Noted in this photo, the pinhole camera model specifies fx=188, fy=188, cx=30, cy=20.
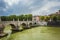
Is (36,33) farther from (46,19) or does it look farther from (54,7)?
(54,7)

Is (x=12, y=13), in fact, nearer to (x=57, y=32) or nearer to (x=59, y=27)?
(x=59, y=27)

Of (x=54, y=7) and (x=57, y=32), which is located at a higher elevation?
(x=54, y=7)

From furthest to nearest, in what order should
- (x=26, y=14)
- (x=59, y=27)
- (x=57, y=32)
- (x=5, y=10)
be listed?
(x=57, y=32) < (x=59, y=27) < (x=26, y=14) < (x=5, y=10)

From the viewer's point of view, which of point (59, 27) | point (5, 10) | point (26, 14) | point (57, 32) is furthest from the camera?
point (57, 32)

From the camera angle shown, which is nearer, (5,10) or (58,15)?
(5,10)

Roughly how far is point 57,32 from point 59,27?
1.92 feet

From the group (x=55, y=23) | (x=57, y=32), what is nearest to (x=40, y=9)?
(x=55, y=23)

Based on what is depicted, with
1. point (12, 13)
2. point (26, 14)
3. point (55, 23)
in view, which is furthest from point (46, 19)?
point (12, 13)

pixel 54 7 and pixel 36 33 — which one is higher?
pixel 54 7

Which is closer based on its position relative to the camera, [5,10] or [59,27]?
[5,10]

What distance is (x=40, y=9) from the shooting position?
3.34m

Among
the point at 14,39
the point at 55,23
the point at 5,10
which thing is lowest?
the point at 14,39

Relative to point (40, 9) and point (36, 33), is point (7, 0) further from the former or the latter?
point (36, 33)

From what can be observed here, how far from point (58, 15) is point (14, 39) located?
37.2 inches
